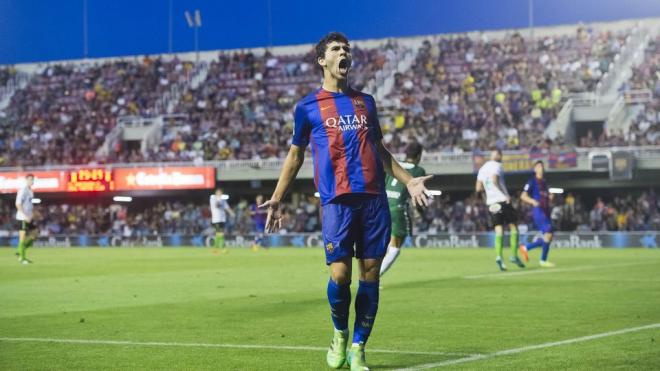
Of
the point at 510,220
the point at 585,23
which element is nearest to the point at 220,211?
the point at 510,220

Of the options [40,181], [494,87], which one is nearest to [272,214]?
[494,87]

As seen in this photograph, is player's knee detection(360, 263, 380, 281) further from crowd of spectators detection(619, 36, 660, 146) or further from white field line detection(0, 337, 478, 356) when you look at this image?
crowd of spectators detection(619, 36, 660, 146)

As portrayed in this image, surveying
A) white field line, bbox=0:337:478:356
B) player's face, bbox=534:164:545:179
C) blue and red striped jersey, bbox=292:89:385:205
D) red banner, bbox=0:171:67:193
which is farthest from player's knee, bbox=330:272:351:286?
red banner, bbox=0:171:67:193

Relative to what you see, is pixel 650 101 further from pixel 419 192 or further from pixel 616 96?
pixel 419 192

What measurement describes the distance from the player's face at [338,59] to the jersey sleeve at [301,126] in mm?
372

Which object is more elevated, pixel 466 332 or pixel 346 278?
pixel 346 278

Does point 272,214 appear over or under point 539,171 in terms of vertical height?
under

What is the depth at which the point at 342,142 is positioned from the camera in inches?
316

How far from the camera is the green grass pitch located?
8578 mm

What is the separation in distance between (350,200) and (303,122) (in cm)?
71

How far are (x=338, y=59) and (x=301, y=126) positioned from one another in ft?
1.92

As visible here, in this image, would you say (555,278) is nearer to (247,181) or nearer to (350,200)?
(350,200)

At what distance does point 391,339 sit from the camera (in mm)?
9953

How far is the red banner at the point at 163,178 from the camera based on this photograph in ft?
166
